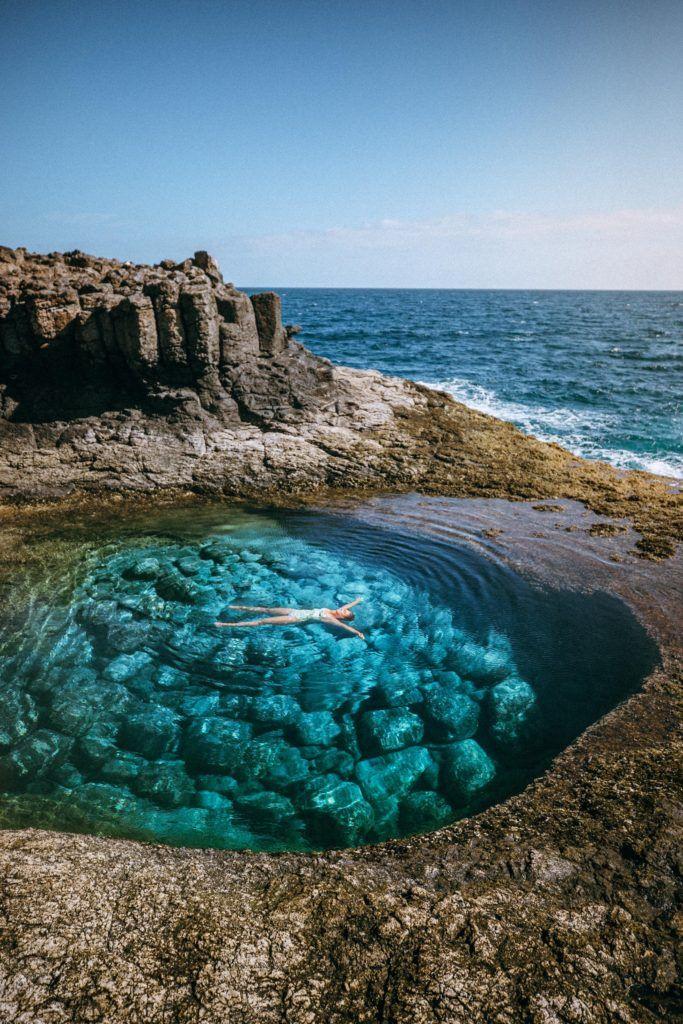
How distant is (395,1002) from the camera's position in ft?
9.32

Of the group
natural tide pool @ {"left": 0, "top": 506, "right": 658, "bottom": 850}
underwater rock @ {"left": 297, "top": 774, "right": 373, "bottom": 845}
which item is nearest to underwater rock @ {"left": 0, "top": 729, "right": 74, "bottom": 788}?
natural tide pool @ {"left": 0, "top": 506, "right": 658, "bottom": 850}

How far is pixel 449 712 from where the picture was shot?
19.7 feet

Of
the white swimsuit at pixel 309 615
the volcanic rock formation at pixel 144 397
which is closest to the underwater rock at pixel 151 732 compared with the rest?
the white swimsuit at pixel 309 615

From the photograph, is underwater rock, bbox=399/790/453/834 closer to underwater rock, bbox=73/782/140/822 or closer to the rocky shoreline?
the rocky shoreline

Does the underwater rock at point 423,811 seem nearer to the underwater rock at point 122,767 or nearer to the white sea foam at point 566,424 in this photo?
the underwater rock at point 122,767

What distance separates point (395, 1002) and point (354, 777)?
237 centimetres

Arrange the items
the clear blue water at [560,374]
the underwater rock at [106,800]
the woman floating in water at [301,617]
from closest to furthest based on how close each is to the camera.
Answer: the underwater rock at [106,800], the woman floating in water at [301,617], the clear blue water at [560,374]

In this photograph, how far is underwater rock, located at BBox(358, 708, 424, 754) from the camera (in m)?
5.59

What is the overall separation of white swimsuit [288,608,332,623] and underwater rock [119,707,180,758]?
86.6 inches

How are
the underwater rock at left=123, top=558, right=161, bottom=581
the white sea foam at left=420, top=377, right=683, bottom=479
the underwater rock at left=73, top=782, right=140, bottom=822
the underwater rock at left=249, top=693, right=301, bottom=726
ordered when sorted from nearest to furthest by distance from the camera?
the underwater rock at left=73, top=782, right=140, bottom=822 → the underwater rock at left=249, top=693, right=301, bottom=726 → the underwater rock at left=123, top=558, right=161, bottom=581 → the white sea foam at left=420, top=377, right=683, bottom=479

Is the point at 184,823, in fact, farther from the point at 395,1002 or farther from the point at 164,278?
the point at 164,278

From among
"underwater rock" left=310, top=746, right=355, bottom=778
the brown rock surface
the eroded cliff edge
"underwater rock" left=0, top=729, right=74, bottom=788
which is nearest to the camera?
the brown rock surface

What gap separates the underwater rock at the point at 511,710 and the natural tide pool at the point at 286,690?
0.02 meters

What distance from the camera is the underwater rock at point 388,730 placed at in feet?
18.4
